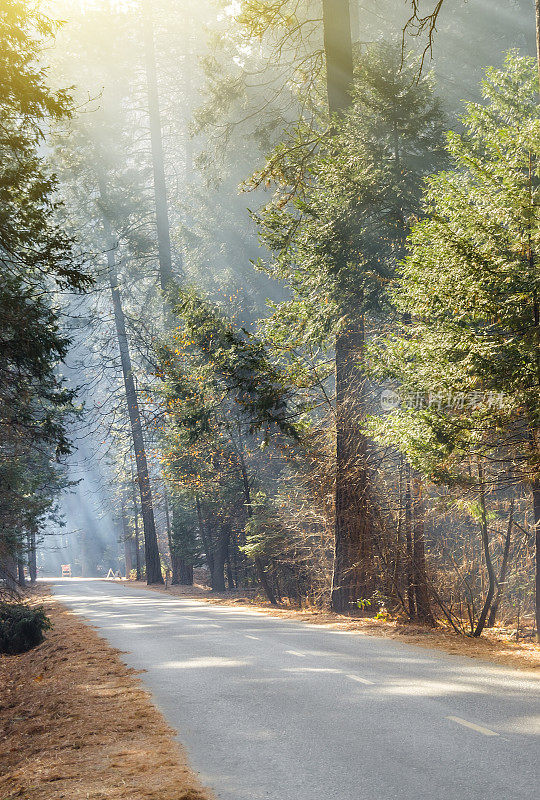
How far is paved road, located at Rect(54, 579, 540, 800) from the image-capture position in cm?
509

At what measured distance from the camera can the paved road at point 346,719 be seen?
5.09 m

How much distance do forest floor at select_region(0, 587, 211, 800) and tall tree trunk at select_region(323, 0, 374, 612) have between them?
21.3ft

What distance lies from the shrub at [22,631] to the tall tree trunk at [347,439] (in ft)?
23.4

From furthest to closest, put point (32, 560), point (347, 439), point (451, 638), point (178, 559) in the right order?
point (32, 560) → point (178, 559) → point (347, 439) → point (451, 638)

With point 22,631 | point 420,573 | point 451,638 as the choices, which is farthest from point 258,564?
point 451,638

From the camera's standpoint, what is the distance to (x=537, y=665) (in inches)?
394

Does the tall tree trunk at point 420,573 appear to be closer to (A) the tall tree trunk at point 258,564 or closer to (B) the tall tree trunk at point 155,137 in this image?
(A) the tall tree trunk at point 258,564

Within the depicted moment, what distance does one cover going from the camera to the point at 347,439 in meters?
17.2

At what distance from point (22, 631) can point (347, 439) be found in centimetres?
856

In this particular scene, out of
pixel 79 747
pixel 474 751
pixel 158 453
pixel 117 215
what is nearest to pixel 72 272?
pixel 79 747

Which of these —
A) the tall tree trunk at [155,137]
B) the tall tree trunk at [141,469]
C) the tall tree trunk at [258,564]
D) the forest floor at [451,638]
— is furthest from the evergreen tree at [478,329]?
the tall tree trunk at [155,137]

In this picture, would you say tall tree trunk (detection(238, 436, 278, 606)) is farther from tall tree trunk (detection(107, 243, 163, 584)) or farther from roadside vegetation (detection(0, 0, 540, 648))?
tall tree trunk (detection(107, 243, 163, 584))

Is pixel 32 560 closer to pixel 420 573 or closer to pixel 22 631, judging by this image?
pixel 22 631

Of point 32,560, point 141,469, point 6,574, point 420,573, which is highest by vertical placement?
point 141,469
